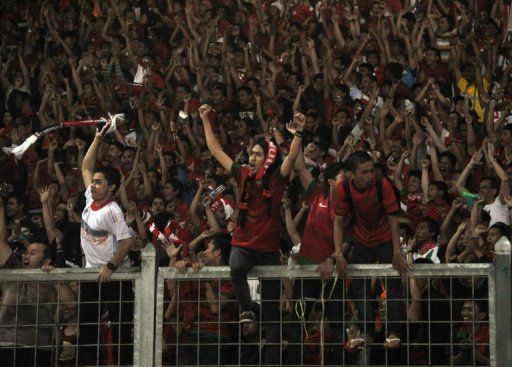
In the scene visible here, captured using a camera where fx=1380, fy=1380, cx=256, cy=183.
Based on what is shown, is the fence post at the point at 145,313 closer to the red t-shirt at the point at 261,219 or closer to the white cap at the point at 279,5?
the red t-shirt at the point at 261,219

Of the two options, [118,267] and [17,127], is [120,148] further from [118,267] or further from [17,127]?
[118,267]

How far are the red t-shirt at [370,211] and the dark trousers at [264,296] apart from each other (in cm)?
87

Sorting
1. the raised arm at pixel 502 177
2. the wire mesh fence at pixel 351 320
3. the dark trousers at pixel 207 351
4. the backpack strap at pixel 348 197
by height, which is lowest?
the dark trousers at pixel 207 351

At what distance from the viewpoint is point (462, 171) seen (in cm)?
1717

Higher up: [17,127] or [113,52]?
[113,52]

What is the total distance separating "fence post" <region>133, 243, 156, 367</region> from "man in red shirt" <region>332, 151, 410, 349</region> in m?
1.59

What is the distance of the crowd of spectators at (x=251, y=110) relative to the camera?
1612cm

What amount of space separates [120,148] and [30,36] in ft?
17.6

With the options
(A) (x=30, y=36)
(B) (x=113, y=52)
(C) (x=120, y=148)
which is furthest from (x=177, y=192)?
(A) (x=30, y=36)

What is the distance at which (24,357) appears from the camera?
12312 mm

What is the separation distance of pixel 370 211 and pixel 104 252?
2713 mm

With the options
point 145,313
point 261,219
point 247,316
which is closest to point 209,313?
point 261,219

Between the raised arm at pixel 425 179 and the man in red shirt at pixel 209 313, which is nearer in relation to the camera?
the man in red shirt at pixel 209 313

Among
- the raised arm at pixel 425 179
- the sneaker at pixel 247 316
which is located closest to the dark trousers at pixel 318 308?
the sneaker at pixel 247 316
